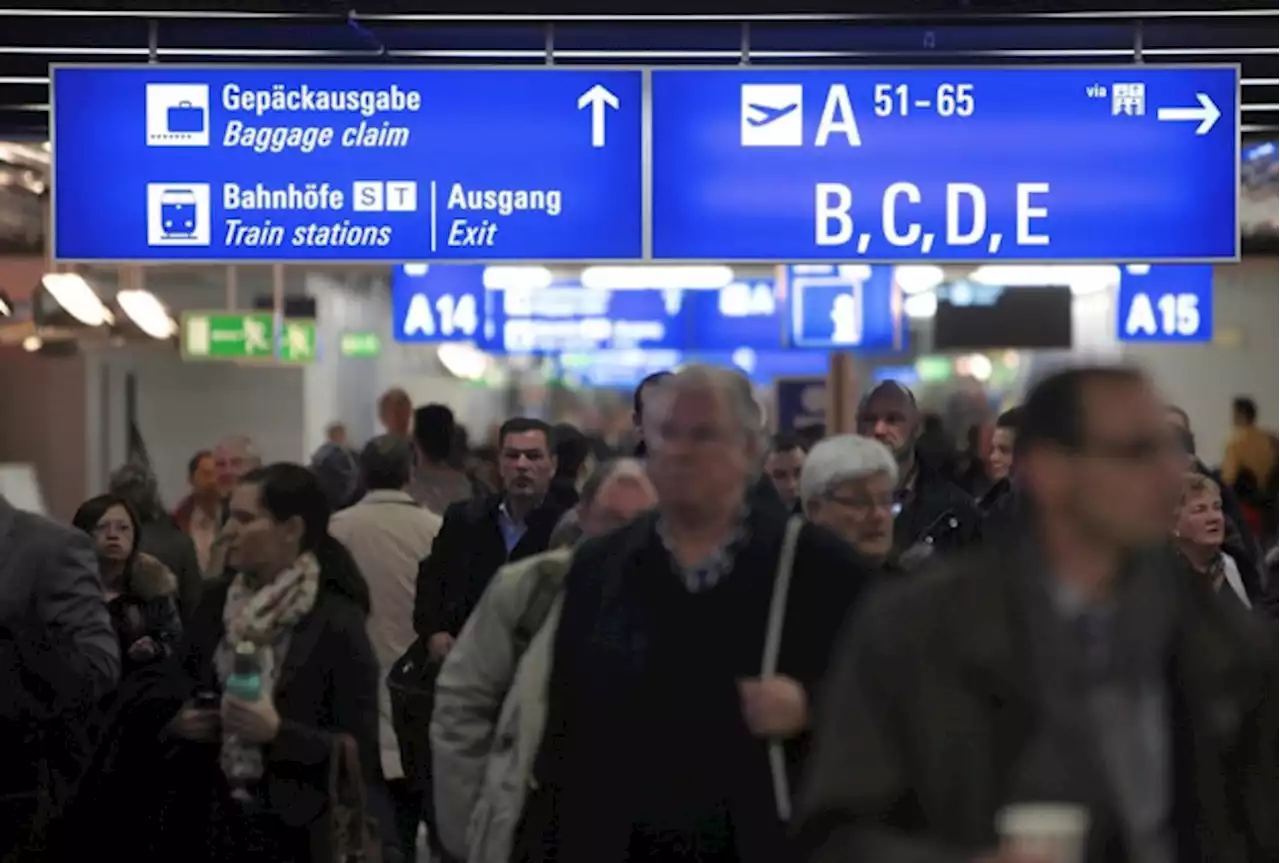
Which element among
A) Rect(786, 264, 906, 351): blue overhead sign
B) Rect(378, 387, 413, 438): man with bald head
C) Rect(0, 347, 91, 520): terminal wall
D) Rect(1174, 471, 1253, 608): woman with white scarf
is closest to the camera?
Rect(1174, 471, 1253, 608): woman with white scarf

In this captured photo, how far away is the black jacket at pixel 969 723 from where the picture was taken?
313cm

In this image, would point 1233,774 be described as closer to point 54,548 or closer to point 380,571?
point 54,548

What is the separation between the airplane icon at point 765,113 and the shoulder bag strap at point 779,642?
4779 millimetres

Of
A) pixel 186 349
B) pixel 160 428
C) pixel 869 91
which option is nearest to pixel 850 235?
pixel 869 91

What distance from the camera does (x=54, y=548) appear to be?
665 centimetres

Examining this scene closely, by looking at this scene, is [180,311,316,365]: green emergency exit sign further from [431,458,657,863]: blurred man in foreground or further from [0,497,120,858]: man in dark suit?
[431,458,657,863]: blurred man in foreground

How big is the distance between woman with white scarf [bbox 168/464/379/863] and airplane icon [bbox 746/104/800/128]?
10.6ft

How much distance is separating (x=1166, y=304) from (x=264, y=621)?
15.0 metres

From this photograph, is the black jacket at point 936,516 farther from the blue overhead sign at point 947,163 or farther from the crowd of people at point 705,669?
the blue overhead sign at point 947,163

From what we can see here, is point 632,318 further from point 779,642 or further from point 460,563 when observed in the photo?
point 779,642

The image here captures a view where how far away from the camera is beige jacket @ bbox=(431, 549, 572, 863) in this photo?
16.5ft

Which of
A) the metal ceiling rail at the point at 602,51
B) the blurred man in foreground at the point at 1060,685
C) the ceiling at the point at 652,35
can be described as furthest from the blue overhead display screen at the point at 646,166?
the blurred man in foreground at the point at 1060,685

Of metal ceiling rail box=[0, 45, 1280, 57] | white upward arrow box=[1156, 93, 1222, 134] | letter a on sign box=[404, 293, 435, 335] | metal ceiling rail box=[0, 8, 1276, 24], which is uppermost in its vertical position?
metal ceiling rail box=[0, 45, 1280, 57]

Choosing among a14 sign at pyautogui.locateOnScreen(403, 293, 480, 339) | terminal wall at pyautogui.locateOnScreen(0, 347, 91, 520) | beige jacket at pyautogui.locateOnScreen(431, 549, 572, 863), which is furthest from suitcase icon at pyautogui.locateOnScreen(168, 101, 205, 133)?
terminal wall at pyautogui.locateOnScreen(0, 347, 91, 520)
